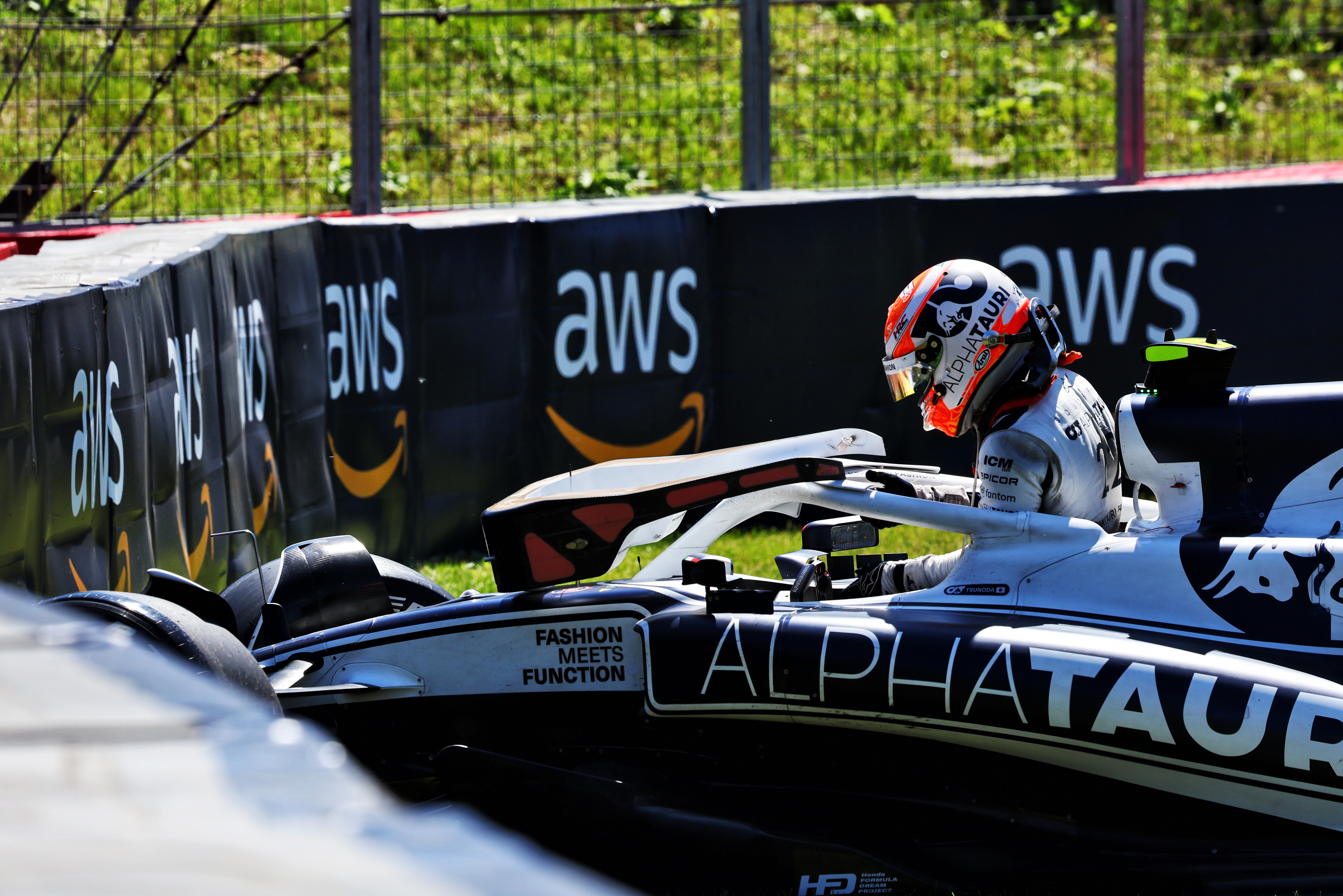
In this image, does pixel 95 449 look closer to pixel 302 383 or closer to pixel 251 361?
pixel 251 361

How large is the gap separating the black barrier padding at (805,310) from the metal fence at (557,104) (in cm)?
86

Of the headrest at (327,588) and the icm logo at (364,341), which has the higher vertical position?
the icm logo at (364,341)

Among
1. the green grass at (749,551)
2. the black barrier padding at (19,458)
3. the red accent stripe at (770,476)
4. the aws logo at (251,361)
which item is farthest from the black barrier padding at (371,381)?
the red accent stripe at (770,476)

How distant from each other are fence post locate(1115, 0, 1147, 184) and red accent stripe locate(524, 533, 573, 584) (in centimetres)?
588

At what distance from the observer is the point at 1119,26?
333 inches

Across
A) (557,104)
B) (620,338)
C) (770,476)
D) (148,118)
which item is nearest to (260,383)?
(620,338)

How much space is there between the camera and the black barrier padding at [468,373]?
709 centimetres

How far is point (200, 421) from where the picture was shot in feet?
17.4

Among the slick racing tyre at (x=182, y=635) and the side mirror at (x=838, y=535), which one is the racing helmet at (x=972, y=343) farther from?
the slick racing tyre at (x=182, y=635)

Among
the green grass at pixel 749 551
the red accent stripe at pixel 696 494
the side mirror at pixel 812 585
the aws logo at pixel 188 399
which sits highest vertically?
the aws logo at pixel 188 399

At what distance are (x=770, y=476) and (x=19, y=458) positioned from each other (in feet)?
6.17

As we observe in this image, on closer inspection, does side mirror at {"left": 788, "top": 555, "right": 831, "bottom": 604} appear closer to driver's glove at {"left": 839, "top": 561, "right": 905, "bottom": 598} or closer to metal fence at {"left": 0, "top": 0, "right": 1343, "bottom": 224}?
driver's glove at {"left": 839, "top": 561, "right": 905, "bottom": 598}

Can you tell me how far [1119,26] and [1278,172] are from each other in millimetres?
1550

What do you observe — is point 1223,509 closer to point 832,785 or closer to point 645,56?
point 832,785
